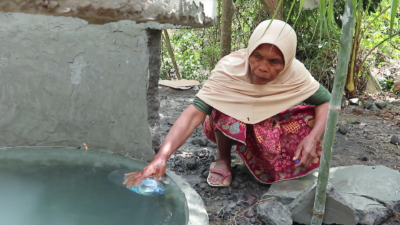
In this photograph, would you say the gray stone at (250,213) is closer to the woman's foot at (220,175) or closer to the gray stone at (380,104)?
the woman's foot at (220,175)

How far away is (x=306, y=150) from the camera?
2.12 meters

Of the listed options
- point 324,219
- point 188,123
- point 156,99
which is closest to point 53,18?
point 156,99

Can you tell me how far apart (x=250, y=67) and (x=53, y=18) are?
1085 millimetres

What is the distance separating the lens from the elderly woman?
2.10 metres

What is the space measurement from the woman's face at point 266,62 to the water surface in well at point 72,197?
2.62 feet

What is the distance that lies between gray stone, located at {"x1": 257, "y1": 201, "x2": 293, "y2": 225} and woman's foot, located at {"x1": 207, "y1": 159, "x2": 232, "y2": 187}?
0.44 meters

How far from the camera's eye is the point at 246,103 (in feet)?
7.34

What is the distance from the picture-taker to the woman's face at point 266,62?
2.05 metres

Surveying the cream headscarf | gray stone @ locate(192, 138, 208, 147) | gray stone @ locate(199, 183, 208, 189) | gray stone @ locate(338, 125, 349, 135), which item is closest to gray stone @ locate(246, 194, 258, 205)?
gray stone @ locate(199, 183, 208, 189)

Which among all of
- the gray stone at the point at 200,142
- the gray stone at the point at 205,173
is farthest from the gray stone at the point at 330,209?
the gray stone at the point at 200,142

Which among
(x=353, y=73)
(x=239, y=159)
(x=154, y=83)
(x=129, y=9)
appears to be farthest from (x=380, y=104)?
(x=129, y=9)

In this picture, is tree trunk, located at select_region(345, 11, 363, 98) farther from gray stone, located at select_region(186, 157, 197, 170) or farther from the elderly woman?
gray stone, located at select_region(186, 157, 197, 170)

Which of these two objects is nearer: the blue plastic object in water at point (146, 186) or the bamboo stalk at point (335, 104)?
the bamboo stalk at point (335, 104)

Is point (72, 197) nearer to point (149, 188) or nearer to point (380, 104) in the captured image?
point (149, 188)
